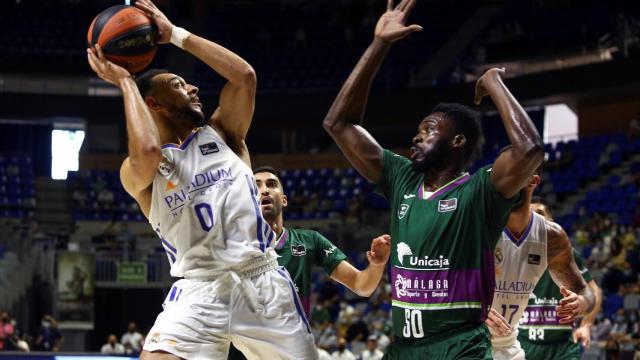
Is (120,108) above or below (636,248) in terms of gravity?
above

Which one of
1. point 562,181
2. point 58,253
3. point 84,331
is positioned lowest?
point 84,331

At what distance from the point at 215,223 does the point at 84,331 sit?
18563mm

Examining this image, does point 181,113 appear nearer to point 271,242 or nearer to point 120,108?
point 271,242

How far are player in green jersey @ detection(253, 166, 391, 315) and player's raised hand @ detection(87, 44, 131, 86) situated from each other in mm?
1694

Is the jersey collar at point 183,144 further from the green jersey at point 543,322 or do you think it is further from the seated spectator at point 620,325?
the seated spectator at point 620,325

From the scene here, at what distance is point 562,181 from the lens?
22734 mm

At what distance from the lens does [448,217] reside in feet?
16.1

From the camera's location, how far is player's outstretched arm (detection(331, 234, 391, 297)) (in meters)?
5.96

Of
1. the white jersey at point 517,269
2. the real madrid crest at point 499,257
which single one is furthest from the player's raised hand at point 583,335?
the real madrid crest at point 499,257

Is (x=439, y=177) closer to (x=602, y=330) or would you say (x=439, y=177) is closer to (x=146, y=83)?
(x=146, y=83)

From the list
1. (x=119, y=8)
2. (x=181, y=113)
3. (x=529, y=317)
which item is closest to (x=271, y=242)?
(x=181, y=113)

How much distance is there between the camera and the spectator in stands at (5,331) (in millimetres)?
18078

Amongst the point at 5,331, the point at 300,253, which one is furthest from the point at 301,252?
the point at 5,331

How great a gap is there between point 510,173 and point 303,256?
2.49 metres
